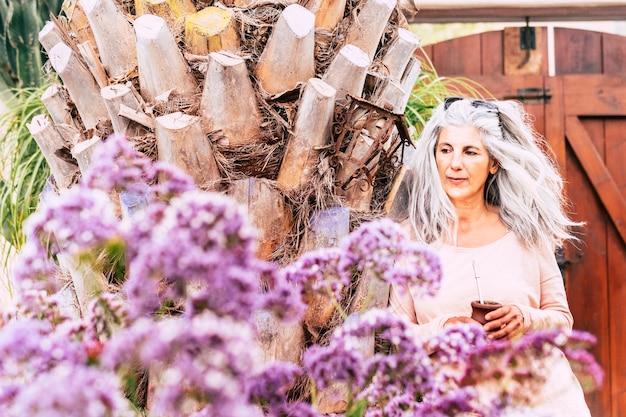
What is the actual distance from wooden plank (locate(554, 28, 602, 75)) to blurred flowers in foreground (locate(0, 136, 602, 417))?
2742 millimetres

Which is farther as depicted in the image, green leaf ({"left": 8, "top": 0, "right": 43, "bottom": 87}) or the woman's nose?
green leaf ({"left": 8, "top": 0, "right": 43, "bottom": 87})

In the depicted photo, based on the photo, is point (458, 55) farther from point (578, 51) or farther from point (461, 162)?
point (461, 162)

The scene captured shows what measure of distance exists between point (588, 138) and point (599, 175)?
162 millimetres

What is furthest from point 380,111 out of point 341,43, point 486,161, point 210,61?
point 486,161

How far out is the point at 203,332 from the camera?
1.41 feet

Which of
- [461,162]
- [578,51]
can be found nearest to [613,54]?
[578,51]

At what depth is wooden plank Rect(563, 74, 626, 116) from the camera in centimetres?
312

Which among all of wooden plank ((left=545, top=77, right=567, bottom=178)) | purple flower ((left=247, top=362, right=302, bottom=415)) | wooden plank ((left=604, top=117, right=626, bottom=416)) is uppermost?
purple flower ((left=247, top=362, right=302, bottom=415))

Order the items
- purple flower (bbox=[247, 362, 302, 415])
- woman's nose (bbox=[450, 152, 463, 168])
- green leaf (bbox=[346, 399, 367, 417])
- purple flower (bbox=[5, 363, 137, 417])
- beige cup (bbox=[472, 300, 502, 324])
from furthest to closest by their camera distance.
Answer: woman's nose (bbox=[450, 152, 463, 168])
beige cup (bbox=[472, 300, 502, 324])
green leaf (bbox=[346, 399, 367, 417])
purple flower (bbox=[247, 362, 302, 415])
purple flower (bbox=[5, 363, 137, 417])

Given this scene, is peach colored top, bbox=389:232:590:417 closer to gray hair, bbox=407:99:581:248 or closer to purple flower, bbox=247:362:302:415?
gray hair, bbox=407:99:581:248

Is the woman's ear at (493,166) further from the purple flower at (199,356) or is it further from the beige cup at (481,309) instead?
the purple flower at (199,356)

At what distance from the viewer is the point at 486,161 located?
180 cm

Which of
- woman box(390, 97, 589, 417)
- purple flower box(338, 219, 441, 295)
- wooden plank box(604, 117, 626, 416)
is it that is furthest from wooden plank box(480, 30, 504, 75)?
purple flower box(338, 219, 441, 295)

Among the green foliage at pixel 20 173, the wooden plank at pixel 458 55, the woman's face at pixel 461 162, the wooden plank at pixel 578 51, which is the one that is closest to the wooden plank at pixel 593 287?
the wooden plank at pixel 578 51
